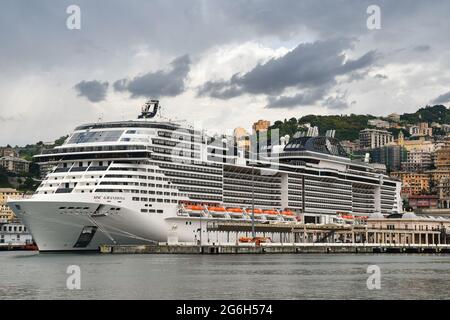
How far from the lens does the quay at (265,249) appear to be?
294 ft

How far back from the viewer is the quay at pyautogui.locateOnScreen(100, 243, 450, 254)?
3533 inches

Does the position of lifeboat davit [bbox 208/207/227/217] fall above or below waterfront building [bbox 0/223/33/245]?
above

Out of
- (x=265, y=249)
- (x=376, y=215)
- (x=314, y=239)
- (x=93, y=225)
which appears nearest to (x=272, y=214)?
(x=314, y=239)

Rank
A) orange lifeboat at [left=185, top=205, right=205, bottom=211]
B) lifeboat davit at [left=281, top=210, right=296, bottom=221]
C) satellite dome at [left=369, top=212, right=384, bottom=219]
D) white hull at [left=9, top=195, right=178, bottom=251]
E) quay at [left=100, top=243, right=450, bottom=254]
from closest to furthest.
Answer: white hull at [left=9, top=195, right=178, bottom=251] → quay at [left=100, top=243, right=450, bottom=254] → orange lifeboat at [left=185, top=205, right=205, bottom=211] → lifeboat davit at [left=281, top=210, right=296, bottom=221] → satellite dome at [left=369, top=212, right=384, bottom=219]

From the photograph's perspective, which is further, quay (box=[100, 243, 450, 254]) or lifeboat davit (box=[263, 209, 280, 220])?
lifeboat davit (box=[263, 209, 280, 220])

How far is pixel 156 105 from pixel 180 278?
49.4 meters

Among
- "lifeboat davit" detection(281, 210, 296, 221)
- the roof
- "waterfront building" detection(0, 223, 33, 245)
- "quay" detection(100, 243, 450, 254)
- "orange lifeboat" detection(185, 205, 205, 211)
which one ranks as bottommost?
"quay" detection(100, 243, 450, 254)

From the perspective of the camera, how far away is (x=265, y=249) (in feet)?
329

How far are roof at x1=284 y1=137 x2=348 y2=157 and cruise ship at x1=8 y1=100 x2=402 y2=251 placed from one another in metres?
10.2

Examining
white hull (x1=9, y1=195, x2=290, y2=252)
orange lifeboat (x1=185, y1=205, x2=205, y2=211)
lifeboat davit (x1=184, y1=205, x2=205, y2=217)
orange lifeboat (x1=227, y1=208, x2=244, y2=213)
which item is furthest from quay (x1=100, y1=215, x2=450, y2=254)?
orange lifeboat (x1=185, y1=205, x2=205, y2=211)

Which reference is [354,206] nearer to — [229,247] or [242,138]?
[242,138]

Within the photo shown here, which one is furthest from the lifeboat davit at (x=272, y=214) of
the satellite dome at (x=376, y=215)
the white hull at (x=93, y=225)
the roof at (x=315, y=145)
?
the satellite dome at (x=376, y=215)

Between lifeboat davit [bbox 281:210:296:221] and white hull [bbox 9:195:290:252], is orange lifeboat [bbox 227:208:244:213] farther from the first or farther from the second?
lifeboat davit [bbox 281:210:296:221]
